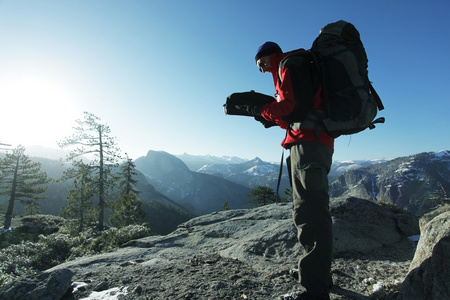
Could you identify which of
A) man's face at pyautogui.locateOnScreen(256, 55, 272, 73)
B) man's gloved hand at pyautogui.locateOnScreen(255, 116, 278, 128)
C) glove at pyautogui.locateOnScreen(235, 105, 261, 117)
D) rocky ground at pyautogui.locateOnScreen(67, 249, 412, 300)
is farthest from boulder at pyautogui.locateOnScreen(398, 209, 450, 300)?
man's face at pyautogui.locateOnScreen(256, 55, 272, 73)

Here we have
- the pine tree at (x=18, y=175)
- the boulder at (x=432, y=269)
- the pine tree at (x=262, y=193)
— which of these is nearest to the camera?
the boulder at (x=432, y=269)

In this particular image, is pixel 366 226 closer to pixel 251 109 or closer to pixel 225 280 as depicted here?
pixel 225 280

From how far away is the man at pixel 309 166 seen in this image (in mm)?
2648

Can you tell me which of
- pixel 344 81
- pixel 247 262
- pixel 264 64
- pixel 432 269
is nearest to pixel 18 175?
pixel 247 262

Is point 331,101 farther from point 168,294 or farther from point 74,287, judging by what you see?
point 74,287

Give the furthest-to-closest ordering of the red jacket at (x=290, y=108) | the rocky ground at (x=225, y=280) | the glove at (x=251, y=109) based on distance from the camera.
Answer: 1. the glove at (x=251, y=109)
2. the rocky ground at (x=225, y=280)
3. the red jacket at (x=290, y=108)

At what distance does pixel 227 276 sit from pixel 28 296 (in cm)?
260

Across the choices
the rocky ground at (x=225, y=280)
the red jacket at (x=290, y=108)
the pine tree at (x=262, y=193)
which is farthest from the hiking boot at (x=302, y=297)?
the pine tree at (x=262, y=193)

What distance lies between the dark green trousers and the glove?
79 centimetres

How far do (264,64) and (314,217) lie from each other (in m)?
2.31

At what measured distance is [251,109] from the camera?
3.29m

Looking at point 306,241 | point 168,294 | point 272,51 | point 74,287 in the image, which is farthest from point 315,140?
point 74,287

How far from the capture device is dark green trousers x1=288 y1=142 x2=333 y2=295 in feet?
8.65

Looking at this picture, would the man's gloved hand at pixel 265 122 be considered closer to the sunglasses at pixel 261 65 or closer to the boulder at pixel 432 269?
the sunglasses at pixel 261 65
